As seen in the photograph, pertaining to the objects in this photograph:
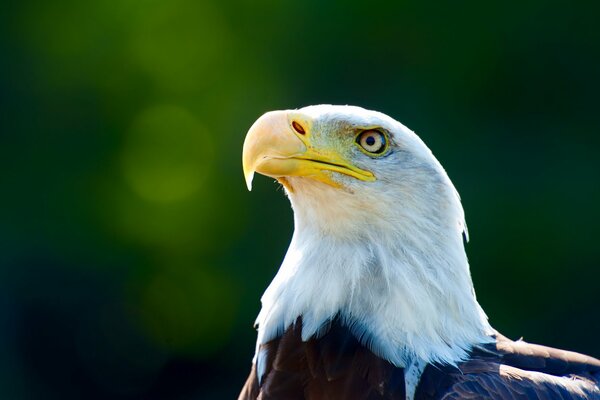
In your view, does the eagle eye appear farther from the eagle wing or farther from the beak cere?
the eagle wing

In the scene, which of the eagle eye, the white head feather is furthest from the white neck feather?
the eagle eye

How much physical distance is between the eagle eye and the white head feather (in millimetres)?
20

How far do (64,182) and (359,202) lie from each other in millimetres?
3489

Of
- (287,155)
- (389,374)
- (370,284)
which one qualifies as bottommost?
(389,374)

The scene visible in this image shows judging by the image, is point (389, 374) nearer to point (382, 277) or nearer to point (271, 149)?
point (382, 277)

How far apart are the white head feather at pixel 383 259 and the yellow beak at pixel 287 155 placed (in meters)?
0.02

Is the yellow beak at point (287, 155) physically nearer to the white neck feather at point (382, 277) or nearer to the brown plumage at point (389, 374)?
the white neck feather at point (382, 277)

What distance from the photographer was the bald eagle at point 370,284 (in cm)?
235

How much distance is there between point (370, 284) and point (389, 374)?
219 millimetres

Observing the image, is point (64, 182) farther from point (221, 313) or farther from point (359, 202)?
point (359, 202)

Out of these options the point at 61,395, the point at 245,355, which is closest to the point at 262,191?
the point at 245,355

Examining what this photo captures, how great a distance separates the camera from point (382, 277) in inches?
95.8

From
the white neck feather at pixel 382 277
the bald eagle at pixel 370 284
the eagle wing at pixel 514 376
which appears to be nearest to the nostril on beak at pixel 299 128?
the bald eagle at pixel 370 284

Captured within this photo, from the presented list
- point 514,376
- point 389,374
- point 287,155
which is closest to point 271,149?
point 287,155
